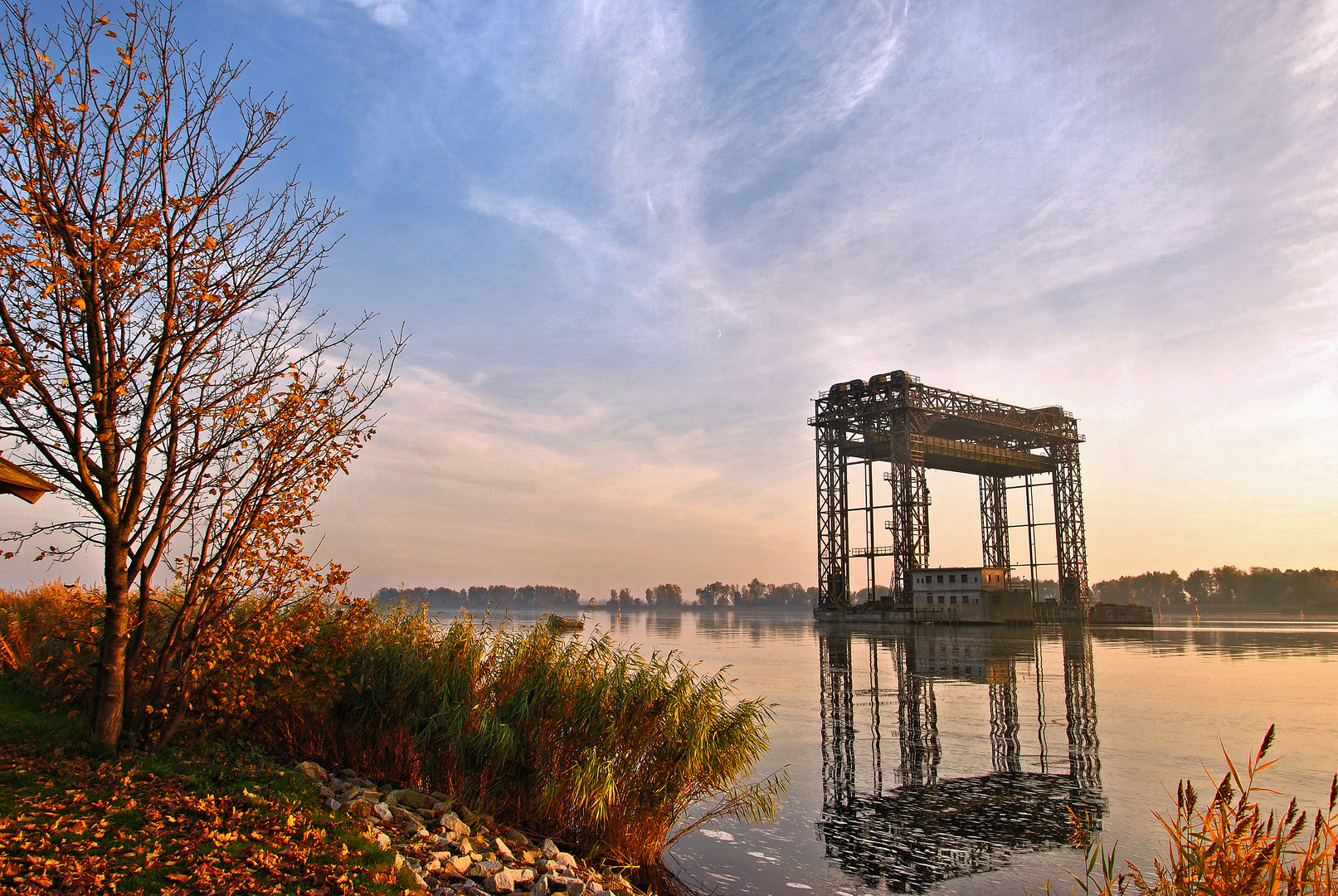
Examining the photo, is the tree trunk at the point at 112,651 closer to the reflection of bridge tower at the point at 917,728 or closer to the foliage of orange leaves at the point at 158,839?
the foliage of orange leaves at the point at 158,839

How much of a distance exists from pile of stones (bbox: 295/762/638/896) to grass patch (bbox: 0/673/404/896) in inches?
16.3

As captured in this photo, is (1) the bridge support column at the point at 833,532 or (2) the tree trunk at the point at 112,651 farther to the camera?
(1) the bridge support column at the point at 833,532

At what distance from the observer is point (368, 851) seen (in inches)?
278

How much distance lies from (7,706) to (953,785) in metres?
14.5

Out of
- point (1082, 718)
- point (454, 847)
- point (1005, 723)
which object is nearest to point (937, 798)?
point (1005, 723)

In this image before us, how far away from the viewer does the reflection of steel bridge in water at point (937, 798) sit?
9.43 metres

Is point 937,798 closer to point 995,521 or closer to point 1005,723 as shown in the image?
point 1005,723

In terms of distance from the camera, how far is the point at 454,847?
8.02m

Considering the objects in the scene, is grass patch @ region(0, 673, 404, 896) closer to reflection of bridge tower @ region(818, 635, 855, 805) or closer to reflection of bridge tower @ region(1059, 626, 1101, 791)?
reflection of bridge tower @ region(818, 635, 855, 805)

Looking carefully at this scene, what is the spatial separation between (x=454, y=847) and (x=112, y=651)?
4.57 metres

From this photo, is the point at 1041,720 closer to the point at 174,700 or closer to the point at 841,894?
the point at 841,894

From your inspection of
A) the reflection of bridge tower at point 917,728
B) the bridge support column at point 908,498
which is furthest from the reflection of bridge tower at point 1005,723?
the bridge support column at point 908,498

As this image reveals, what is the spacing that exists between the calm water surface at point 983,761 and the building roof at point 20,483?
7.92 meters

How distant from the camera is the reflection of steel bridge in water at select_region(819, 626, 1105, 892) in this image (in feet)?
30.9
